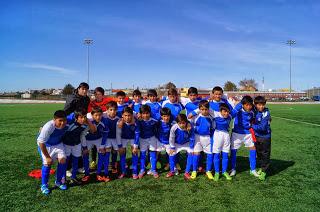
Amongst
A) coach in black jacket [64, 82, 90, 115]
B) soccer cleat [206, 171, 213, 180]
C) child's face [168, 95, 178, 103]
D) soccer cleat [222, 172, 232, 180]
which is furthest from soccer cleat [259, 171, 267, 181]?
coach in black jacket [64, 82, 90, 115]

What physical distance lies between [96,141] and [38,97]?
68915mm

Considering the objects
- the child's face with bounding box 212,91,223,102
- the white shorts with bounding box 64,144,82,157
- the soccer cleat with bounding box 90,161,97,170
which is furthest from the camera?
the soccer cleat with bounding box 90,161,97,170

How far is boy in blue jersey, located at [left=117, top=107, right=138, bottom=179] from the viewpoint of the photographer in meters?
5.54

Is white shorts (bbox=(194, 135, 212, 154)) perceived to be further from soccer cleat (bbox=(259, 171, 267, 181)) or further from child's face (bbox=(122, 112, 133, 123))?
child's face (bbox=(122, 112, 133, 123))

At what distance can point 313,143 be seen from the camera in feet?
30.9

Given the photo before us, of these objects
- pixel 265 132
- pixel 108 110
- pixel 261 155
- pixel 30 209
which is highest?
pixel 108 110

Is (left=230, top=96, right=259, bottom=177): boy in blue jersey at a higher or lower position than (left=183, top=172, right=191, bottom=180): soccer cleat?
higher

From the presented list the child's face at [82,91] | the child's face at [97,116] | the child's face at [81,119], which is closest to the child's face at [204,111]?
the child's face at [97,116]

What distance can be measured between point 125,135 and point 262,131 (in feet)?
9.27

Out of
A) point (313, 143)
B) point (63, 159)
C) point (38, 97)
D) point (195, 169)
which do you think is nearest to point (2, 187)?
point (63, 159)

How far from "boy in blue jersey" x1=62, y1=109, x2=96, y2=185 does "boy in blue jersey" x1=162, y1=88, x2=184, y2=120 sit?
181cm

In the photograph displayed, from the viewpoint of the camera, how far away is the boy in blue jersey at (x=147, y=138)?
573 centimetres

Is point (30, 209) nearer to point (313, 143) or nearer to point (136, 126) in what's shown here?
point (136, 126)

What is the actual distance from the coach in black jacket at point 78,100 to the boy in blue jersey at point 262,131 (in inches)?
139
